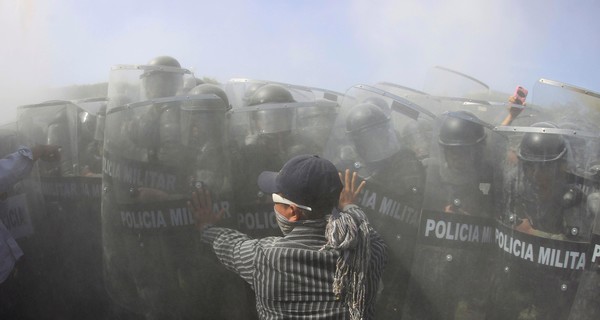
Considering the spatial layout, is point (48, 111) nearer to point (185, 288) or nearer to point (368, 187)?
point (185, 288)

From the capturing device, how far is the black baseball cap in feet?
7.74

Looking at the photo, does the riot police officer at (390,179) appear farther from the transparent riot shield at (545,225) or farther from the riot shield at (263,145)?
the transparent riot shield at (545,225)

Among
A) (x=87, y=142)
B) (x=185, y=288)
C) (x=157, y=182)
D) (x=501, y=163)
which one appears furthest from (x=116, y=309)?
(x=501, y=163)

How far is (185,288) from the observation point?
3.39m

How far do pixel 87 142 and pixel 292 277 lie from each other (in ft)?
9.66

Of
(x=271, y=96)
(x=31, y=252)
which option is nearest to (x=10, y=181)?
(x=31, y=252)

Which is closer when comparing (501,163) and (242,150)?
(501,163)

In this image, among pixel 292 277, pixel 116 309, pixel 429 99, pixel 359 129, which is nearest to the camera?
pixel 292 277

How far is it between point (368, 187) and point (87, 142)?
2638 millimetres

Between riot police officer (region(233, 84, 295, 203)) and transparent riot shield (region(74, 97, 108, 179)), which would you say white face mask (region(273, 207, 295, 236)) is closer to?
riot police officer (region(233, 84, 295, 203))

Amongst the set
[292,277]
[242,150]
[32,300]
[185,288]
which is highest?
[242,150]

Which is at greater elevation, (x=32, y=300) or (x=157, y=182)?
(x=157, y=182)

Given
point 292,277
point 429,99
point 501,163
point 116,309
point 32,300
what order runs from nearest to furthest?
point 292,277 < point 501,163 < point 116,309 < point 32,300 < point 429,99

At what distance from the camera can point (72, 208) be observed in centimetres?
444
